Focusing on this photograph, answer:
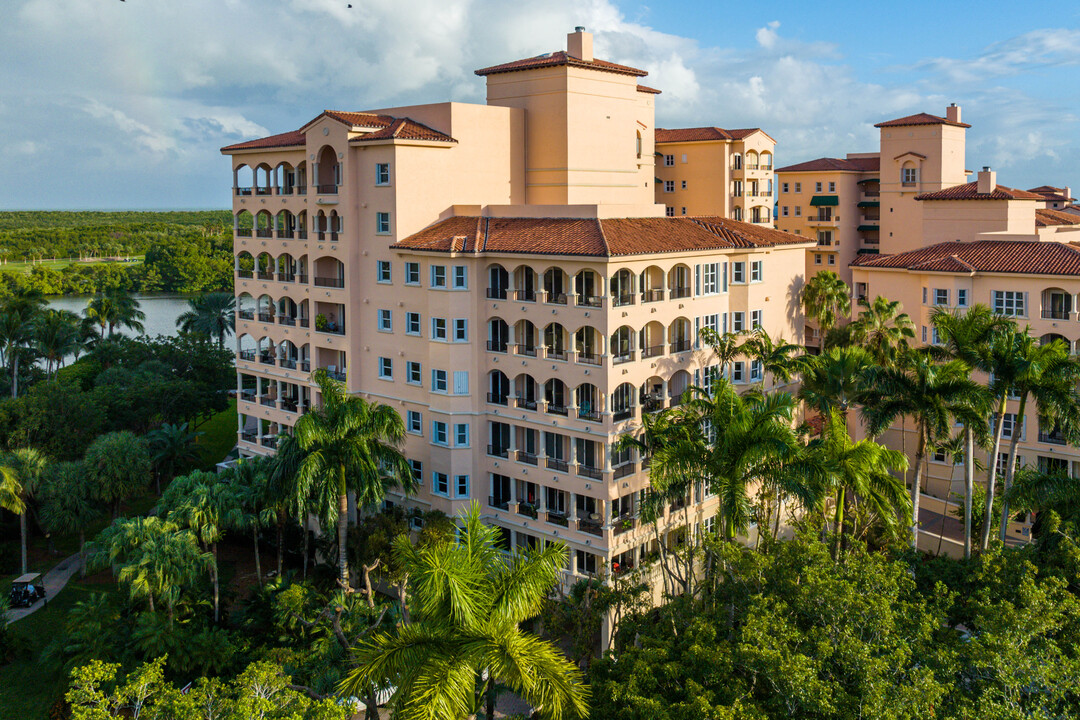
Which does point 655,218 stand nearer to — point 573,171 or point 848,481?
point 573,171

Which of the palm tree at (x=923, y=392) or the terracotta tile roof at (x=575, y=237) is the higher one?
the terracotta tile roof at (x=575, y=237)

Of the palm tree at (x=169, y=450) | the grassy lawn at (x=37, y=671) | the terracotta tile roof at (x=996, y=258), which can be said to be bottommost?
the grassy lawn at (x=37, y=671)

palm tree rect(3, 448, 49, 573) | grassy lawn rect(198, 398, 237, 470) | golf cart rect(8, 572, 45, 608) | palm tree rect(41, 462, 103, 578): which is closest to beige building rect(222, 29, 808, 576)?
palm tree rect(41, 462, 103, 578)

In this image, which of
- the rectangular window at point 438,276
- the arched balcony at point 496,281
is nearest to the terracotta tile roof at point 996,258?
the arched balcony at point 496,281

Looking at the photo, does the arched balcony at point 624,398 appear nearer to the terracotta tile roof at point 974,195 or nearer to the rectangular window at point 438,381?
the rectangular window at point 438,381

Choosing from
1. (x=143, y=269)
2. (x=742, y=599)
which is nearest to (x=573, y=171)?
(x=742, y=599)

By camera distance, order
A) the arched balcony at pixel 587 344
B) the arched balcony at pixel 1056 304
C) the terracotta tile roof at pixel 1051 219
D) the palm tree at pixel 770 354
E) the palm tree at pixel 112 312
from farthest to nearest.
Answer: the palm tree at pixel 112 312 < the terracotta tile roof at pixel 1051 219 < the arched balcony at pixel 1056 304 < the arched balcony at pixel 587 344 < the palm tree at pixel 770 354

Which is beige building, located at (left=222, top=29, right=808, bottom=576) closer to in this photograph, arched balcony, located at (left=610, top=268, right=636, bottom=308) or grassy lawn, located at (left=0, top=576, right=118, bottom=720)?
arched balcony, located at (left=610, top=268, right=636, bottom=308)
